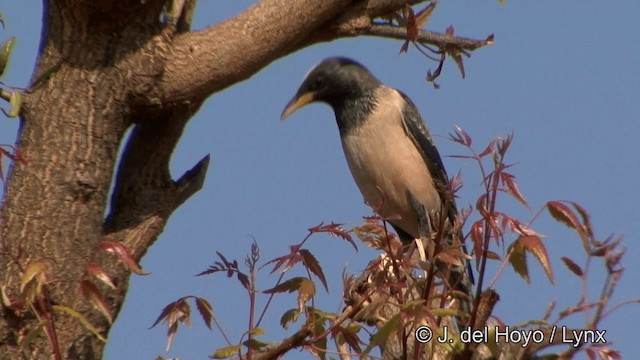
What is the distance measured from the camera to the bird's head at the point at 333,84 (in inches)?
232

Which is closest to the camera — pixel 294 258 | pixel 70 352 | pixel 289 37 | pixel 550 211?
pixel 550 211

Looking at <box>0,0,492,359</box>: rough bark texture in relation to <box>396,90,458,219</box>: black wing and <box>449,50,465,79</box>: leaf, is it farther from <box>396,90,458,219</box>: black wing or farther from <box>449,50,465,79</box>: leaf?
<box>396,90,458,219</box>: black wing

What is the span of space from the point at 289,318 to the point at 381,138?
2903mm

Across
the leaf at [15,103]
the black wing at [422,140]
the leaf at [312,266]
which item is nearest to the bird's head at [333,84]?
the black wing at [422,140]

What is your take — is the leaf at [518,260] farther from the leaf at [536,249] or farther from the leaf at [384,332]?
the leaf at [384,332]

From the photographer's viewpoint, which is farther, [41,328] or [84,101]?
[84,101]

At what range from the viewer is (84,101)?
3.26 meters

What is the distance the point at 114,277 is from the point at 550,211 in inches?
58.0

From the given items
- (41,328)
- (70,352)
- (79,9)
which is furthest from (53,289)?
(79,9)

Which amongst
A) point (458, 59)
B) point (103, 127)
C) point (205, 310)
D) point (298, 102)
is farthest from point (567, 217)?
point (298, 102)

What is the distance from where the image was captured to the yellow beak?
5797 millimetres

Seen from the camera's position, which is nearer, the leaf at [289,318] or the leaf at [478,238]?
the leaf at [478,238]

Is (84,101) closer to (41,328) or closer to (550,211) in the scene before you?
(41,328)

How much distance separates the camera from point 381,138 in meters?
5.76
